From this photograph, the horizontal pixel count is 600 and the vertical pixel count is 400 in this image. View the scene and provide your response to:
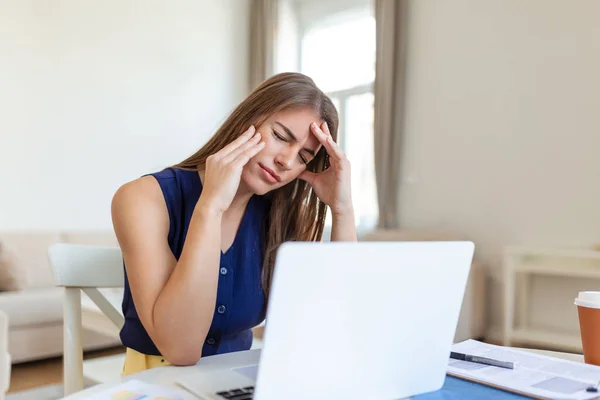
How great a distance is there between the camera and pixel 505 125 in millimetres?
3539

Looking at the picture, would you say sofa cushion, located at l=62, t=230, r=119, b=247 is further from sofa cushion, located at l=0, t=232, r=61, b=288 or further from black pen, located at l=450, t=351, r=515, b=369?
black pen, located at l=450, t=351, r=515, b=369

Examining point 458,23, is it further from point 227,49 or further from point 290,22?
point 227,49

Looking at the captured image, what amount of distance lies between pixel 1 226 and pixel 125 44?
5.47ft

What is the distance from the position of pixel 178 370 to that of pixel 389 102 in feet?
11.3

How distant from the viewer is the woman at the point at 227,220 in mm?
933

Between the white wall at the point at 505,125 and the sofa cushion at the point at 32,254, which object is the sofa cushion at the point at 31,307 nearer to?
the sofa cushion at the point at 32,254

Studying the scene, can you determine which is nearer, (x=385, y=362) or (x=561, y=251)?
(x=385, y=362)

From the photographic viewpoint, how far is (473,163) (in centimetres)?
370

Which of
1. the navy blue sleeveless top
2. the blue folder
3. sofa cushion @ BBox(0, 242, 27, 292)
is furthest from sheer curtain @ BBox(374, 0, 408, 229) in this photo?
the blue folder

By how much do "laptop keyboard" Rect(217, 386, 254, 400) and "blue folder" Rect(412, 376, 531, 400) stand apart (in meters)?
0.21

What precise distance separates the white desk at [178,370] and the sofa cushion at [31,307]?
250 cm

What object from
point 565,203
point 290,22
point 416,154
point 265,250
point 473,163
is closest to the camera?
point 265,250

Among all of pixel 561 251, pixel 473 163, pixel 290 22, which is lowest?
pixel 561 251

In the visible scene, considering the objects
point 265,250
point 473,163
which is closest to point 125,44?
point 473,163
